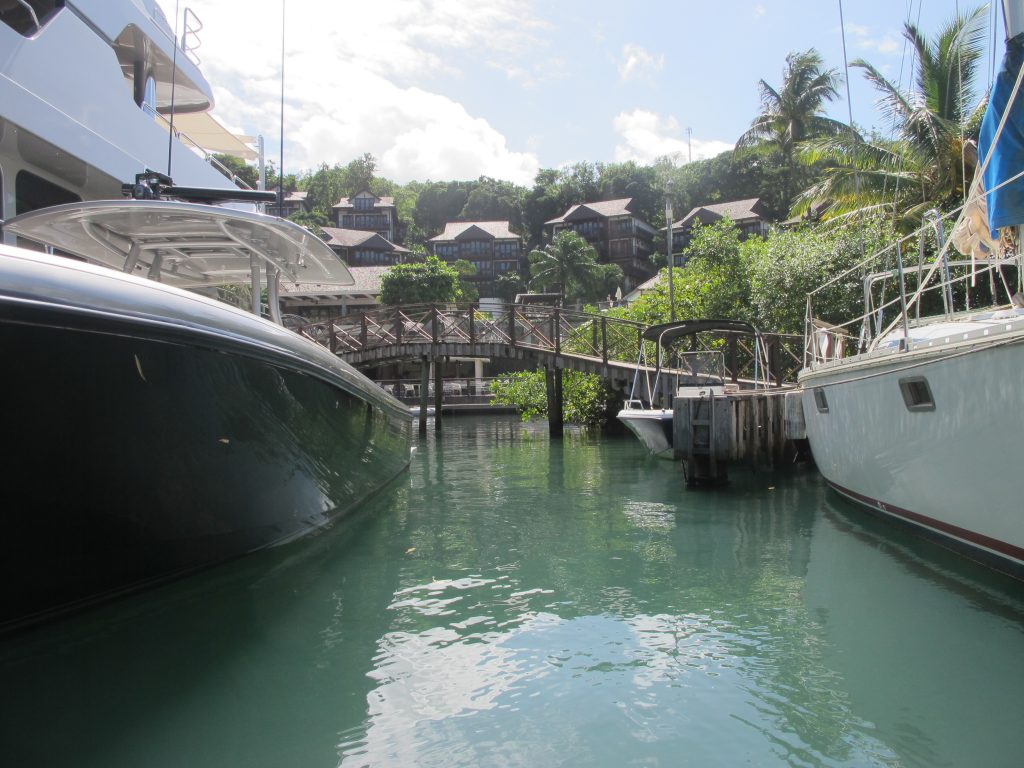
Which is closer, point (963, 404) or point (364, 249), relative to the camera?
point (963, 404)

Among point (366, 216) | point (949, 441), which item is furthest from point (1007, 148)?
point (366, 216)

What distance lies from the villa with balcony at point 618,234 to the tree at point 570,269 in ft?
25.4

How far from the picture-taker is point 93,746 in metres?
3.42

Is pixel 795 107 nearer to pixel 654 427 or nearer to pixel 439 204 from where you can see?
pixel 654 427

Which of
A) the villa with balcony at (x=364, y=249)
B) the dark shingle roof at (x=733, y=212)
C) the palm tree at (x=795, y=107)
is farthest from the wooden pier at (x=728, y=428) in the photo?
the villa with balcony at (x=364, y=249)

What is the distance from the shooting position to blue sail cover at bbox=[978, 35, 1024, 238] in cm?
592

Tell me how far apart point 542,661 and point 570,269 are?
52.9 metres

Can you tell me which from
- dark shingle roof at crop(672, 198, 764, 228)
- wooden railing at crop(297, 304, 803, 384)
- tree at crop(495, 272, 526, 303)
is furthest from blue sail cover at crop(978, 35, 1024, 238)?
tree at crop(495, 272, 526, 303)

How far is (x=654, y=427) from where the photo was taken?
1299cm

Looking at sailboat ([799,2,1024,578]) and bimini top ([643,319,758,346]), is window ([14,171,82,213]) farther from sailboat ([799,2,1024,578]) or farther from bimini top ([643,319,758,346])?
bimini top ([643,319,758,346])

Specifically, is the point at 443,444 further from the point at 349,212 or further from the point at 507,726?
the point at 349,212

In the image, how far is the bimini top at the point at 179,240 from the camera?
586 cm

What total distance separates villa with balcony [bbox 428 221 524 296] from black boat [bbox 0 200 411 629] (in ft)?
206

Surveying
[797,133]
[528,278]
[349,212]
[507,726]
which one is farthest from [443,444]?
[349,212]
